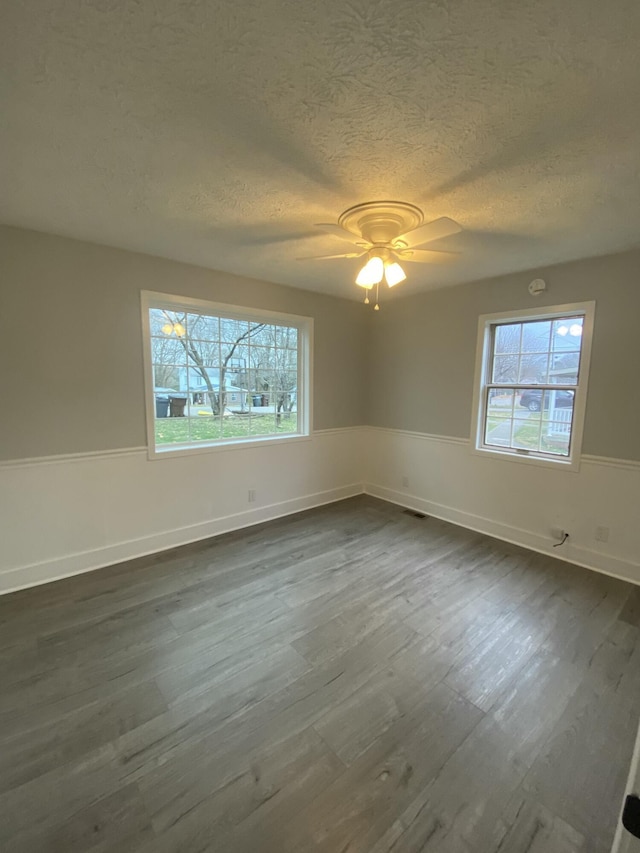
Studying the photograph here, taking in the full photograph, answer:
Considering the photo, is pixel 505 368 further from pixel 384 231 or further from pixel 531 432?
pixel 384 231

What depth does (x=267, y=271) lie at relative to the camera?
129 inches

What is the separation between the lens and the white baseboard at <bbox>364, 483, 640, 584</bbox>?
2812 millimetres

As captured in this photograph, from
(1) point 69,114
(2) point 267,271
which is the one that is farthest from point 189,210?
(2) point 267,271

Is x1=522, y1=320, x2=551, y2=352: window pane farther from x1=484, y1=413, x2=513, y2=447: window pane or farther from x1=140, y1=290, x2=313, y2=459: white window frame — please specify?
x1=140, y1=290, x2=313, y2=459: white window frame

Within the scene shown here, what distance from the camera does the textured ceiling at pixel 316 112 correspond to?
100 cm

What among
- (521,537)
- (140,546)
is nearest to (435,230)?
(521,537)

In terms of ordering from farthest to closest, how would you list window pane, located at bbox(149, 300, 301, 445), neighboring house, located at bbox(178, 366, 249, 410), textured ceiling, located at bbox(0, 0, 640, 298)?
neighboring house, located at bbox(178, 366, 249, 410) < window pane, located at bbox(149, 300, 301, 445) < textured ceiling, located at bbox(0, 0, 640, 298)

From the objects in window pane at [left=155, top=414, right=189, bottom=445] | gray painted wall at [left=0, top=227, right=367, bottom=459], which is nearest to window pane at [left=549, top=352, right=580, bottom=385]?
gray painted wall at [left=0, top=227, right=367, bottom=459]

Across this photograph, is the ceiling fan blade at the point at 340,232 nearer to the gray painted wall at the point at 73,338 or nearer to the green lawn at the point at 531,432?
the gray painted wall at the point at 73,338

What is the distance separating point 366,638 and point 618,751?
3.74 ft

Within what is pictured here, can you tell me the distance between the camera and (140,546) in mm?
3043

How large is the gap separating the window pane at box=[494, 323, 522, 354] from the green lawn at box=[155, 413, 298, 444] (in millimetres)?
2207

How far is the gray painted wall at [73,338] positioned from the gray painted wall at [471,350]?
2064 millimetres

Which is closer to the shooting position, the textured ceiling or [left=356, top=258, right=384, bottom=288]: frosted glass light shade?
the textured ceiling
